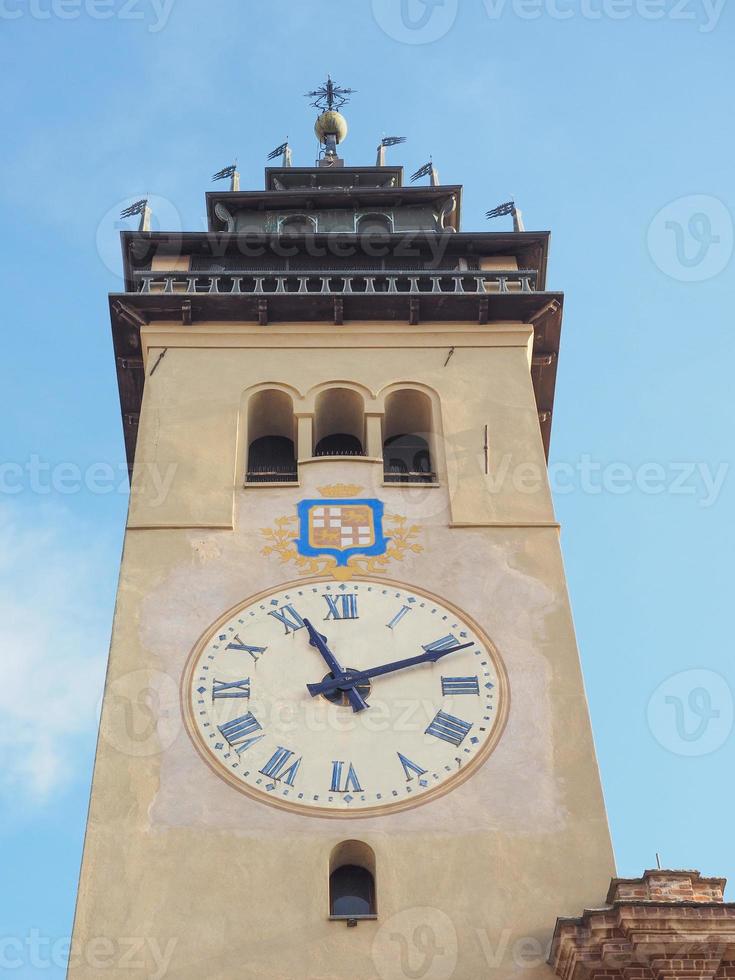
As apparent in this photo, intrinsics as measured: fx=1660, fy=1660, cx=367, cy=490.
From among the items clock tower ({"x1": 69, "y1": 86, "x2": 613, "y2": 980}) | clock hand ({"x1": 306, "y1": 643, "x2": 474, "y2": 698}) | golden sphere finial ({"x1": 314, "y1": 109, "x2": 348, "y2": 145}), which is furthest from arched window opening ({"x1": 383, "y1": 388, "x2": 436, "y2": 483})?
golden sphere finial ({"x1": 314, "y1": 109, "x2": 348, "y2": 145})

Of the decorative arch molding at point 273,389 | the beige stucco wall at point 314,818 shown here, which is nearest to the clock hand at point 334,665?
the beige stucco wall at point 314,818

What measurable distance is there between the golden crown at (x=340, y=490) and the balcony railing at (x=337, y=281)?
519 centimetres

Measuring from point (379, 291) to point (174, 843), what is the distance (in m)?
13.0

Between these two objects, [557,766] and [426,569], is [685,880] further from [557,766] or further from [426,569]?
[426,569]

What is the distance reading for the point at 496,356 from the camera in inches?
1187

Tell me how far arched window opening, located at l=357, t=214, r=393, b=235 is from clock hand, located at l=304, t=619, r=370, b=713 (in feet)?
43.4

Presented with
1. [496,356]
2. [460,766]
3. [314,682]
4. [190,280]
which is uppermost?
[190,280]

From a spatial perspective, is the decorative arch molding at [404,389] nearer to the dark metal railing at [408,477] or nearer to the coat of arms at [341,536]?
the dark metal railing at [408,477]

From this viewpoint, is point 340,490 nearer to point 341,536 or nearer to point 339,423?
point 341,536

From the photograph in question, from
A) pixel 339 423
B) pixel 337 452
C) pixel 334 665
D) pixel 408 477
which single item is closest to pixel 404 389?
pixel 339 423

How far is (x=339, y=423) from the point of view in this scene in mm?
29984

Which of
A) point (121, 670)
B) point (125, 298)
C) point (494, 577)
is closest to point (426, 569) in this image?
point (494, 577)

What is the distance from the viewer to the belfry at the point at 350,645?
66.9ft

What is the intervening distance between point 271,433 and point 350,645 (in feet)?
22.3
